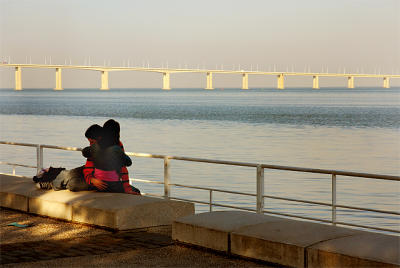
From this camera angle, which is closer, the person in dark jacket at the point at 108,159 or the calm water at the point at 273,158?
the person in dark jacket at the point at 108,159

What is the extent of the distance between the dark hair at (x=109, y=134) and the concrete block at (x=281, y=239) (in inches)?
106

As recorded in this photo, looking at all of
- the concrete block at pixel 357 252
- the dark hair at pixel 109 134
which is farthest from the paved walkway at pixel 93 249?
the dark hair at pixel 109 134

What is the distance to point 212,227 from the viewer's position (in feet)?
22.5

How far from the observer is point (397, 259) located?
550 cm

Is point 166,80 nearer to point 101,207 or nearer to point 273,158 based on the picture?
point 273,158

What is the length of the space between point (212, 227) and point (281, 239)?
836mm

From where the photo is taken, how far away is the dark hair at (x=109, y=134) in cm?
880

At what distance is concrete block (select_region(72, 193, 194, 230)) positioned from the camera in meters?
7.83

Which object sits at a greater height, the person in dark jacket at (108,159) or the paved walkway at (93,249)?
the person in dark jacket at (108,159)

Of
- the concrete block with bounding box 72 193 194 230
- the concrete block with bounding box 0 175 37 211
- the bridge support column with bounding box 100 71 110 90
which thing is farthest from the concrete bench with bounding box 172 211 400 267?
the bridge support column with bounding box 100 71 110 90

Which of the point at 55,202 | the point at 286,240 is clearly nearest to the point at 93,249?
the point at 55,202

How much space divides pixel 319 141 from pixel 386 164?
14220 mm

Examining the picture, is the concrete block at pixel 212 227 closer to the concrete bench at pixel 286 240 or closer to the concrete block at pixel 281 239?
the concrete bench at pixel 286 240

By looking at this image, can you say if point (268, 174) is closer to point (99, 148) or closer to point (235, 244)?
point (99, 148)
